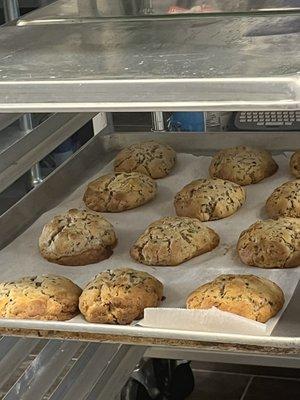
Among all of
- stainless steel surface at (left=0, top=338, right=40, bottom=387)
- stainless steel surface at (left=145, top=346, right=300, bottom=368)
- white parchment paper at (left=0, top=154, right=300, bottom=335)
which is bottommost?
stainless steel surface at (left=145, top=346, right=300, bottom=368)

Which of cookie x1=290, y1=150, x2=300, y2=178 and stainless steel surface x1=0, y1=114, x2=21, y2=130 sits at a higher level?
stainless steel surface x1=0, y1=114, x2=21, y2=130

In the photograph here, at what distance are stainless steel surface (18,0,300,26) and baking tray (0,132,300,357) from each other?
0.39 meters

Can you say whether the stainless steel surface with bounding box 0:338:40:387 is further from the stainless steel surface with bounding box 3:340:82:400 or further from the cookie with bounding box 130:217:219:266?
the cookie with bounding box 130:217:219:266

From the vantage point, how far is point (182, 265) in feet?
5.05

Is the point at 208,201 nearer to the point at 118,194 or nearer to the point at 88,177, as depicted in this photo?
the point at 118,194

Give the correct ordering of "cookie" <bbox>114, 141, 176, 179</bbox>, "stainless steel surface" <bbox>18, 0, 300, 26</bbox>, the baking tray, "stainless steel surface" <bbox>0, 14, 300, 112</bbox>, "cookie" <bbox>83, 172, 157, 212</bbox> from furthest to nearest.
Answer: "cookie" <bbox>114, 141, 176, 179</bbox> < "cookie" <bbox>83, 172, 157, 212</bbox> < "stainless steel surface" <bbox>18, 0, 300, 26</bbox> < the baking tray < "stainless steel surface" <bbox>0, 14, 300, 112</bbox>

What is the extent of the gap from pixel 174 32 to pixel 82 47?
130 mm

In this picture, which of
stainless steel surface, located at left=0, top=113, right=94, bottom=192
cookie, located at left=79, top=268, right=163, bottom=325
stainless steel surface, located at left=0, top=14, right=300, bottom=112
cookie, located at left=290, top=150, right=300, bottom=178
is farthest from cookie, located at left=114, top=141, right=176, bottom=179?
stainless steel surface, located at left=0, top=14, right=300, bottom=112

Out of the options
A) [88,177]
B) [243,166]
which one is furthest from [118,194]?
[243,166]

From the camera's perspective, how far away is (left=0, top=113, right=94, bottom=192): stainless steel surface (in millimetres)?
1663

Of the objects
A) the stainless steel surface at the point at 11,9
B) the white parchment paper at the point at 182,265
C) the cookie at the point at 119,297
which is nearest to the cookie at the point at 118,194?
the white parchment paper at the point at 182,265

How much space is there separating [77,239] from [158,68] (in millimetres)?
615

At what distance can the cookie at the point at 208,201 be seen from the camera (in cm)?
171

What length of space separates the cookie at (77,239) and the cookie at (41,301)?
143mm
